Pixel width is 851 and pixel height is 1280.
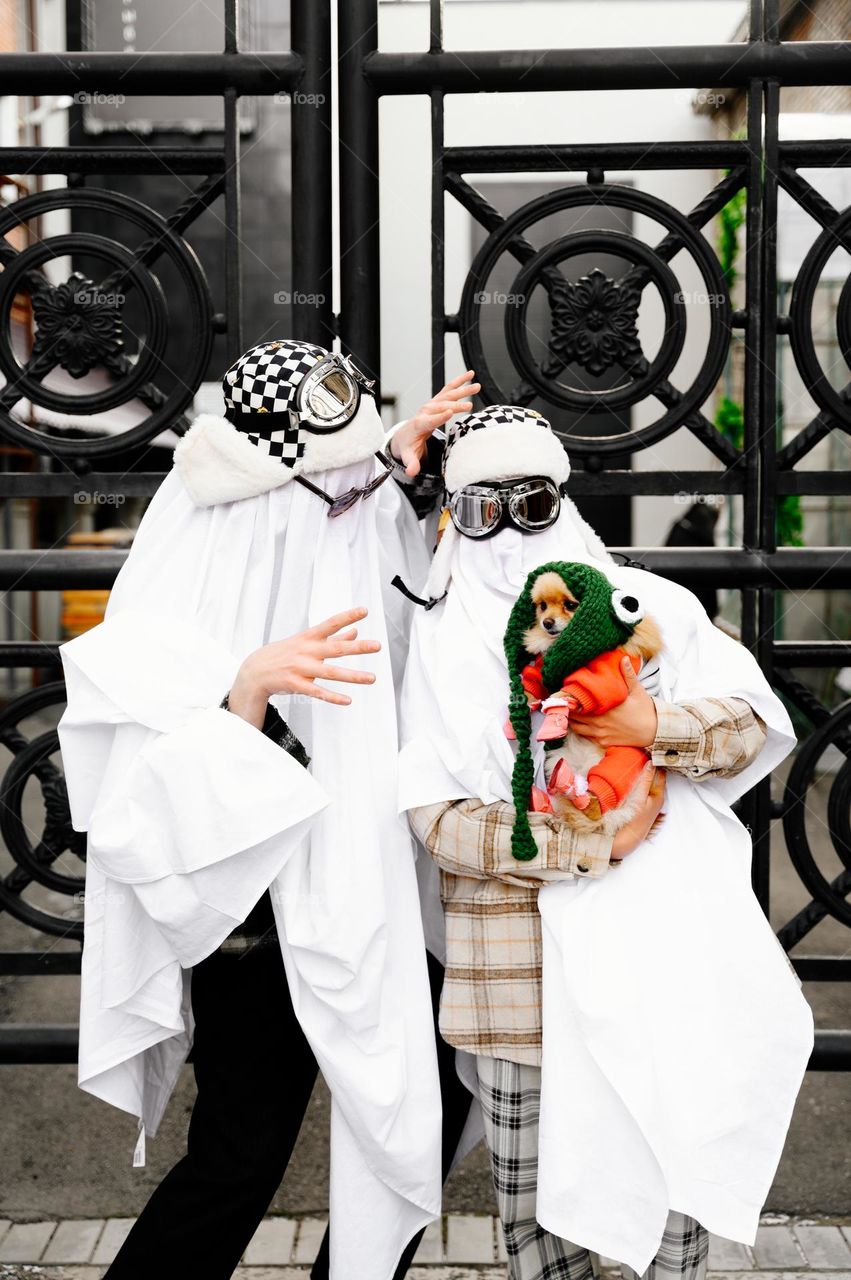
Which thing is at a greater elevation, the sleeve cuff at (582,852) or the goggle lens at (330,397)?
the goggle lens at (330,397)

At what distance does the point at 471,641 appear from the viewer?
2086 millimetres

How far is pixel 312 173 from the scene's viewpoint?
2912 mm

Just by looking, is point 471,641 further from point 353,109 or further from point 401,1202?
point 353,109

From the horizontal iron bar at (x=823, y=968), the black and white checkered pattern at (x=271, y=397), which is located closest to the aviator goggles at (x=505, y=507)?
the black and white checkered pattern at (x=271, y=397)

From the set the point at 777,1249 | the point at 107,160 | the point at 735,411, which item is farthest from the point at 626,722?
the point at 735,411

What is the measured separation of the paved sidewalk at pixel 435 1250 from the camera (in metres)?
2.90

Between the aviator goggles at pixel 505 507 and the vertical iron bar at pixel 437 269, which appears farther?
the vertical iron bar at pixel 437 269

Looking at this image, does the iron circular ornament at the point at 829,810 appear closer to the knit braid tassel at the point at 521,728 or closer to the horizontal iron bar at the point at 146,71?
the knit braid tassel at the point at 521,728

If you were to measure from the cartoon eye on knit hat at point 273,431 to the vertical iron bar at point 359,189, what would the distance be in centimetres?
81

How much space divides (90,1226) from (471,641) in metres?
2.14

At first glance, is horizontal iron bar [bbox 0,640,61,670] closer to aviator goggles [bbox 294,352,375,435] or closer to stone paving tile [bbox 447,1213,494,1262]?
aviator goggles [bbox 294,352,375,435]

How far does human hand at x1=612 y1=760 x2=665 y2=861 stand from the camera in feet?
6.47

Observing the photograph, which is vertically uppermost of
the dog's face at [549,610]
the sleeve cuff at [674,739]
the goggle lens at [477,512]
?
the goggle lens at [477,512]

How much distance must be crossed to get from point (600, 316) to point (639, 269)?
159 mm
